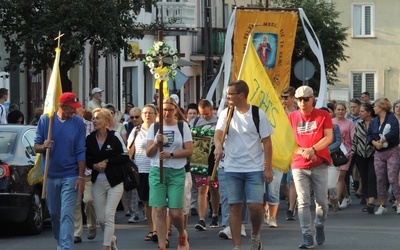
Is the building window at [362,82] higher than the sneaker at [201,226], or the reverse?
the building window at [362,82]

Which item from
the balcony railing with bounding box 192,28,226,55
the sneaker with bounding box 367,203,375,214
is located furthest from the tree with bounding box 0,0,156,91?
the balcony railing with bounding box 192,28,226,55

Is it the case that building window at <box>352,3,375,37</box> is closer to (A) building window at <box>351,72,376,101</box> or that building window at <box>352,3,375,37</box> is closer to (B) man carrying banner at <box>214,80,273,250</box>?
(A) building window at <box>351,72,376,101</box>

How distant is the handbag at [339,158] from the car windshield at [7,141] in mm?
5076

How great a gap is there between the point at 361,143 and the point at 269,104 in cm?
642

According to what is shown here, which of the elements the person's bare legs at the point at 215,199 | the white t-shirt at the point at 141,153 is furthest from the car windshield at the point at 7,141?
the person's bare legs at the point at 215,199

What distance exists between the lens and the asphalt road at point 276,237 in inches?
597

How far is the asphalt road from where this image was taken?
1516 cm

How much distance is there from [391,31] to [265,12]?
4022 centimetres

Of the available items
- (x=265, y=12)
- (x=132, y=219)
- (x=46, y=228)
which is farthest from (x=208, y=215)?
(x=265, y=12)

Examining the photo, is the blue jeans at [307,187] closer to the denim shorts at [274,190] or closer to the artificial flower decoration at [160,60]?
the artificial flower decoration at [160,60]

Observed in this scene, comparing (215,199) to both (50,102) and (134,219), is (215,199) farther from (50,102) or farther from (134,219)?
(50,102)

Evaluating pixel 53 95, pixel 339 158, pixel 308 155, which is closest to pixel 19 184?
pixel 53 95

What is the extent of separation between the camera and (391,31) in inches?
2438

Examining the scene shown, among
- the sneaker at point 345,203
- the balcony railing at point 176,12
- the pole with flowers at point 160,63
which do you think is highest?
the balcony railing at point 176,12
